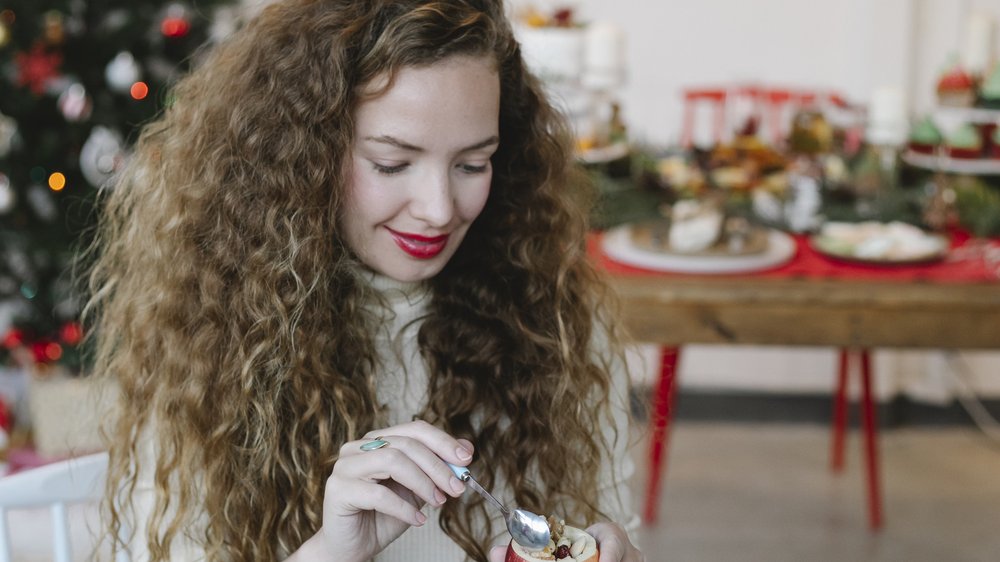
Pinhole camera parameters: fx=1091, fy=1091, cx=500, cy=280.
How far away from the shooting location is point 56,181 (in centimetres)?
301

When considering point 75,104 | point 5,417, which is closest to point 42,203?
point 75,104

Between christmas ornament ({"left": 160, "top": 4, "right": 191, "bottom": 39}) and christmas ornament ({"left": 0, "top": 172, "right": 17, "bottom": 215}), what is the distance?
0.61m

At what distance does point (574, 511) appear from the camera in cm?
141

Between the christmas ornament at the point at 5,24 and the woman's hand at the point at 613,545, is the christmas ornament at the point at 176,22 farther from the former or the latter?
the woman's hand at the point at 613,545

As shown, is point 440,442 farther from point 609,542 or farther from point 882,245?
point 882,245

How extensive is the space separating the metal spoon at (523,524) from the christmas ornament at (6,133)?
2.35m

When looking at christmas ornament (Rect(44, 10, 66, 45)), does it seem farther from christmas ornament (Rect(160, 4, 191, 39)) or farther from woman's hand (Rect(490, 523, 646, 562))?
woman's hand (Rect(490, 523, 646, 562))

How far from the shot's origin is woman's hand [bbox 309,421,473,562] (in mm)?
1006

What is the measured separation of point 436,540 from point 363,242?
0.40 m

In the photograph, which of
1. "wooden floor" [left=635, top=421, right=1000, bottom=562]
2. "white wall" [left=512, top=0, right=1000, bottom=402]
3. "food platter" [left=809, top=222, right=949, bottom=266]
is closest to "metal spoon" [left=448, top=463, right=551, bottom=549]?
"food platter" [left=809, top=222, right=949, bottom=266]

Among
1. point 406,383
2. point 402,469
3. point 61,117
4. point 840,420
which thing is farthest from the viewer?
point 840,420

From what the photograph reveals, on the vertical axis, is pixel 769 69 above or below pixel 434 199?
below

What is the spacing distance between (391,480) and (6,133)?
2287 mm

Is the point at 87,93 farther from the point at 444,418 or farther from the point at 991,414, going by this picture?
the point at 991,414
